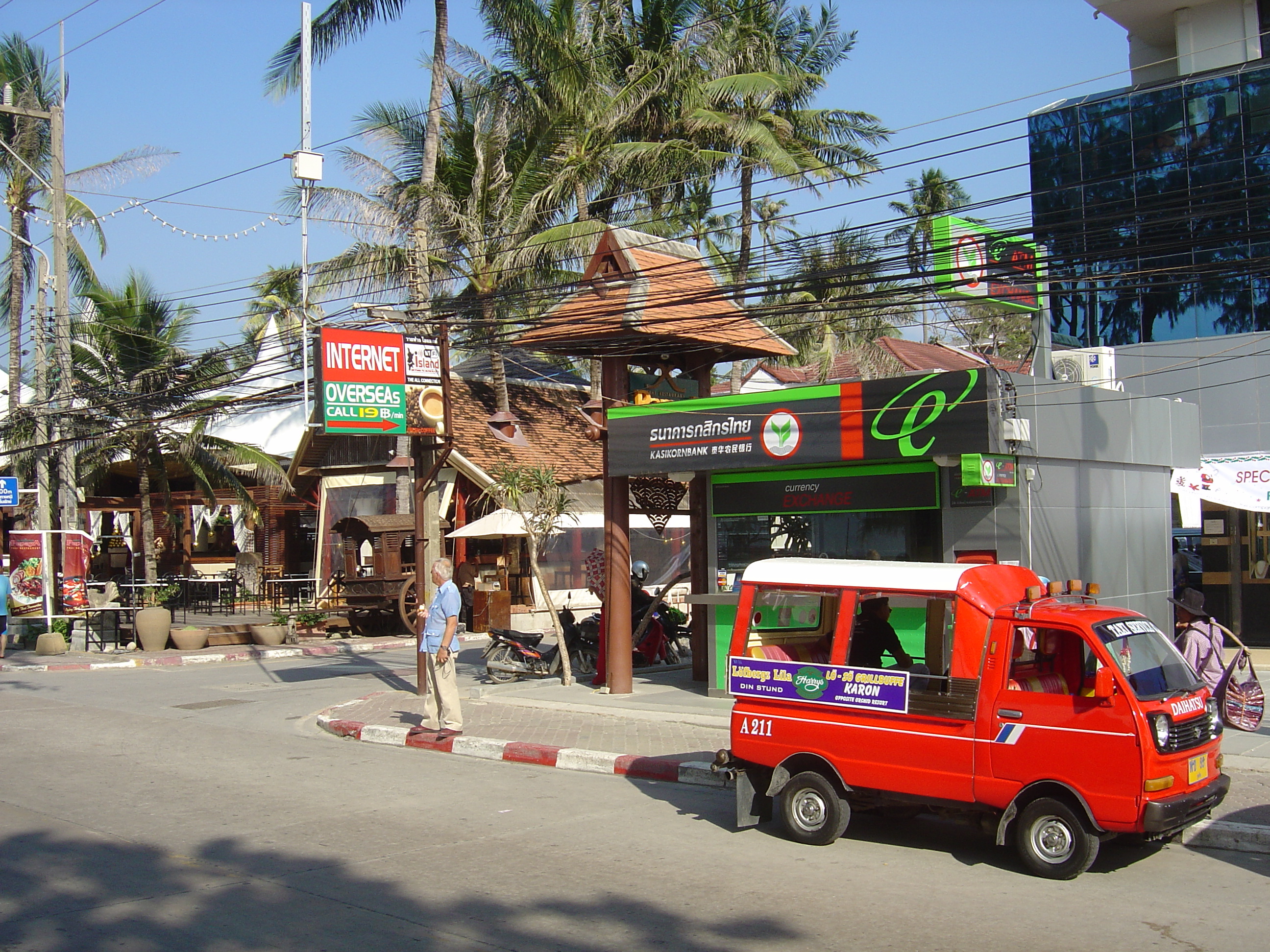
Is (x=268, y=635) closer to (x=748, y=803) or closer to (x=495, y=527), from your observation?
(x=495, y=527)

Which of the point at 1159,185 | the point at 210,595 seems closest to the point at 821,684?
the point at 1159,185

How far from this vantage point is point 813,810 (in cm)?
768

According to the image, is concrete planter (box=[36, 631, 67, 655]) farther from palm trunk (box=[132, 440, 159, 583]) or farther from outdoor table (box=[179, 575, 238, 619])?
outdoor table (box=[179, 575, 238, 619])

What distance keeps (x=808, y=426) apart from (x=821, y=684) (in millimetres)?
5556

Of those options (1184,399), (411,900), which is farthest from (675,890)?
(1184,399)

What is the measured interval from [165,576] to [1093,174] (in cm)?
2930

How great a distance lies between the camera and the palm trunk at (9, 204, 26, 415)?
88.9 ft

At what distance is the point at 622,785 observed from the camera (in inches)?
390

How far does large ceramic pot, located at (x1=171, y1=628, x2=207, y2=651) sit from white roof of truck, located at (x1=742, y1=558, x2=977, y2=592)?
18.0 m

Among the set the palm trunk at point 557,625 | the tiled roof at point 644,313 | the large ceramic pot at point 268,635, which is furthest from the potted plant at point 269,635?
the tiled roof at point 644,313

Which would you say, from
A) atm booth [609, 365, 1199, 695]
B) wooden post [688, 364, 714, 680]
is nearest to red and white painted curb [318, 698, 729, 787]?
atm booth [609, 365, 1199, 695]

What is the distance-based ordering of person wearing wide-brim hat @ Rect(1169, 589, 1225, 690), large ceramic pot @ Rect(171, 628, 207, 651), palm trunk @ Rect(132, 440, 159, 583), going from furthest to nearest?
palm trunk @ Rect(132, 440, 159, 583)
large ceramic pot @ Rect(171, 628, 207, 651)
person wearing wide-brim hat @ Rect(1169, 589, 1225, 690)

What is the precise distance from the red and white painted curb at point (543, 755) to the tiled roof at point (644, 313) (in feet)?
17.0

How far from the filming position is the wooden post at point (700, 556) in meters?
14.6
